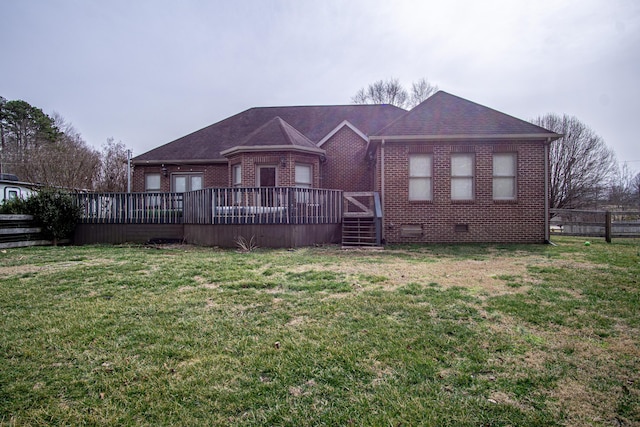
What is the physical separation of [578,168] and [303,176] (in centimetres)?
2101

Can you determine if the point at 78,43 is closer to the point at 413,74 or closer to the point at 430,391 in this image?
the point at 430,391

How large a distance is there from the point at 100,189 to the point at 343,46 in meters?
20.8

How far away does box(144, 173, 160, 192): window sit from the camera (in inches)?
656

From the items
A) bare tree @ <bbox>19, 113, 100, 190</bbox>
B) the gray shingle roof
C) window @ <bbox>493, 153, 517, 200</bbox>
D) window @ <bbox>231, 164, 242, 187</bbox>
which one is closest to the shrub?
window @ <bbox>231, 164, 242, 187</bbox>

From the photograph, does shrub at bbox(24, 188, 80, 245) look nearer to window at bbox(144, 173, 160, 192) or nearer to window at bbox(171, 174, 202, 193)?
window at bbox(144, 173, 160, 192)

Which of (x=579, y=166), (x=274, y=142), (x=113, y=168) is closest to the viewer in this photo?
(x=274, y=142)

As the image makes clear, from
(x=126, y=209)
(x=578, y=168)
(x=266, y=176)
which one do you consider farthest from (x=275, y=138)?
(x=578, y=168)

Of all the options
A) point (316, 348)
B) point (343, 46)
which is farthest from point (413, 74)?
point (316, 348)

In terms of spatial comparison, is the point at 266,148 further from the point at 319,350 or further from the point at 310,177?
the point at 319,350

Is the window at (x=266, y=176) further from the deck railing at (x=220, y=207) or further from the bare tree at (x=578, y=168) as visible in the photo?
A: the bare tree at (x=578, y=168)

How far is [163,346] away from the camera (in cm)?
297

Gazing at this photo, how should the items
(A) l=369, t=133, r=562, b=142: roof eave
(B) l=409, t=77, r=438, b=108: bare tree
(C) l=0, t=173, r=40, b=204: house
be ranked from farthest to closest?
(B) l=409, t=77, r=438, b=108: bare tree
(C) l=0, t=173, r=40, b=204: house
(A) l=369, t=133, r=562, b=142: roof eave

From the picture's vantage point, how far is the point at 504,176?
38.3ft

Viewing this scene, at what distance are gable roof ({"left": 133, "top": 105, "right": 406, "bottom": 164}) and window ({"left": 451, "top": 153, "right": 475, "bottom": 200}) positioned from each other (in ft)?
18.7
